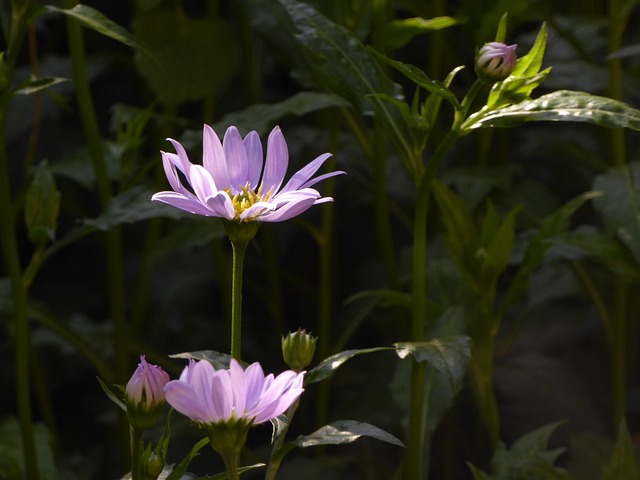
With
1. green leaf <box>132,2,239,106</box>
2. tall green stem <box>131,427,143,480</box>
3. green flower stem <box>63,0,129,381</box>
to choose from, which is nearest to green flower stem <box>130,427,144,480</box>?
tall green stem <box>131,427,143,480</box>

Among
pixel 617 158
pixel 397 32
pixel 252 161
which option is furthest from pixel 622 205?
pixel 252 161

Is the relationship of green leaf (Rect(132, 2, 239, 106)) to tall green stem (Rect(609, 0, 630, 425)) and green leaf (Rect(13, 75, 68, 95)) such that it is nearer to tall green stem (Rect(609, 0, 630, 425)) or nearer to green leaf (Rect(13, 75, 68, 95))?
green leaf (Rect(13, 75, 68, 95))

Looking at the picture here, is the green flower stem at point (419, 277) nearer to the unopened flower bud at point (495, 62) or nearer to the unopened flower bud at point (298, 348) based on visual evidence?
the unopened flower bud at point (495, 62)

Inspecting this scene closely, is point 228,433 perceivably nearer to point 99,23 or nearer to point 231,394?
point 231,394

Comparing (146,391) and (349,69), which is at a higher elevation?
(349,69)

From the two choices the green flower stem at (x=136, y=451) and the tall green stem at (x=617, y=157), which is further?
the tall green stem at (x=617, y=157)

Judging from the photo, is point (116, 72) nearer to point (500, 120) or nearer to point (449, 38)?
point (449, 38)

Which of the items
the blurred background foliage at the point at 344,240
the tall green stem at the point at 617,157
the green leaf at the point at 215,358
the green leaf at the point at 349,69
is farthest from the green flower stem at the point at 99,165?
the tall green stem at the point at 617,157
